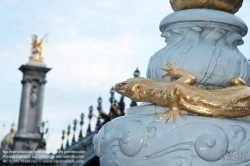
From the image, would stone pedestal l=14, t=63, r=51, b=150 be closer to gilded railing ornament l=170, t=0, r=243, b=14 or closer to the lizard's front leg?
gilded railing ornament l=170, t=0, r=243, b=14

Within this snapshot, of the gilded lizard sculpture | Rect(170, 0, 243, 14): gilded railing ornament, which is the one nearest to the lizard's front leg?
the gilded lizard sculpture

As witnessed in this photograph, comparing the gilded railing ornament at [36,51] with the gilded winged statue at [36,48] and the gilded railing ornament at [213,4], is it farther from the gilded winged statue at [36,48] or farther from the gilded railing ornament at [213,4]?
the gilded railing ornament at [213,4]

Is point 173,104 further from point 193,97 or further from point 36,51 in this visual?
point 36,51

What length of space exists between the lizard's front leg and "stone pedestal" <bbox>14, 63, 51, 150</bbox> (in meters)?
59.2

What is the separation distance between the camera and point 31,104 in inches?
2574

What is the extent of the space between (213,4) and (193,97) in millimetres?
1087

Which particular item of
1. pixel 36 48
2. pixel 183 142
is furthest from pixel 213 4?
pixel 36 48

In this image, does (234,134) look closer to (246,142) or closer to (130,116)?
(246,142)

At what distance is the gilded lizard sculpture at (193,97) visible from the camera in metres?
4.95

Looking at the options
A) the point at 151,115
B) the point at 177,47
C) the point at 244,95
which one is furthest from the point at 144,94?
the point at 244,95

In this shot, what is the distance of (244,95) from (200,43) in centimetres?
68

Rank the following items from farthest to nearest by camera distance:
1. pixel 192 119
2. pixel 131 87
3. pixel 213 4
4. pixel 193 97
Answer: pixel 213 4 → pixel 131 87 → pixel 193 97 → pixel 192 119

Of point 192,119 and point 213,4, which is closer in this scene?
point 192,119

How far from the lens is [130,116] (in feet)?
16.8
